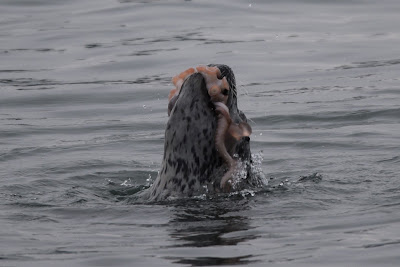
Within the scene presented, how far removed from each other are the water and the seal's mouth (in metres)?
0.44

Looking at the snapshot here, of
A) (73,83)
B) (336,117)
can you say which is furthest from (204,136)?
(73,83)

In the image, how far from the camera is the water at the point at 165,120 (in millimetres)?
7391

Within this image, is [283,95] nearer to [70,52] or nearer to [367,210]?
[70,52]

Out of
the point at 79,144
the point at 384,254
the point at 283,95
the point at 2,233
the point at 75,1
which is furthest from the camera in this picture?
the point at 75,1

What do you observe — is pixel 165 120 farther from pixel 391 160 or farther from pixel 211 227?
pixel 211 227

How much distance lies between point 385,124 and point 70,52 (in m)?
6.07

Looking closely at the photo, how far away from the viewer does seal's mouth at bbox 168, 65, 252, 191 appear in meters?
8.25

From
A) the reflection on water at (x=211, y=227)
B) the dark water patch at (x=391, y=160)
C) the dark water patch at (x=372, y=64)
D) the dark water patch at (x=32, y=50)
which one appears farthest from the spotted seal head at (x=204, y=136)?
the dark water patch at (x=32, y=50)

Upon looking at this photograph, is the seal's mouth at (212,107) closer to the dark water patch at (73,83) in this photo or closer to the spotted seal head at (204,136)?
the spotted seal head at (204,136)

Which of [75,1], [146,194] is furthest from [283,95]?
[75,1]

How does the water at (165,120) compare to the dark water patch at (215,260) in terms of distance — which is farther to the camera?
the water at (165,120)

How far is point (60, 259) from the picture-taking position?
7035 mm

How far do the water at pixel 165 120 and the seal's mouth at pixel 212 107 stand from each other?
44cm

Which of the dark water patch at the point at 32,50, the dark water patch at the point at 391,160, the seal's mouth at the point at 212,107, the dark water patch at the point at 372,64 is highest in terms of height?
the seal's mouth at the point at 212,107
